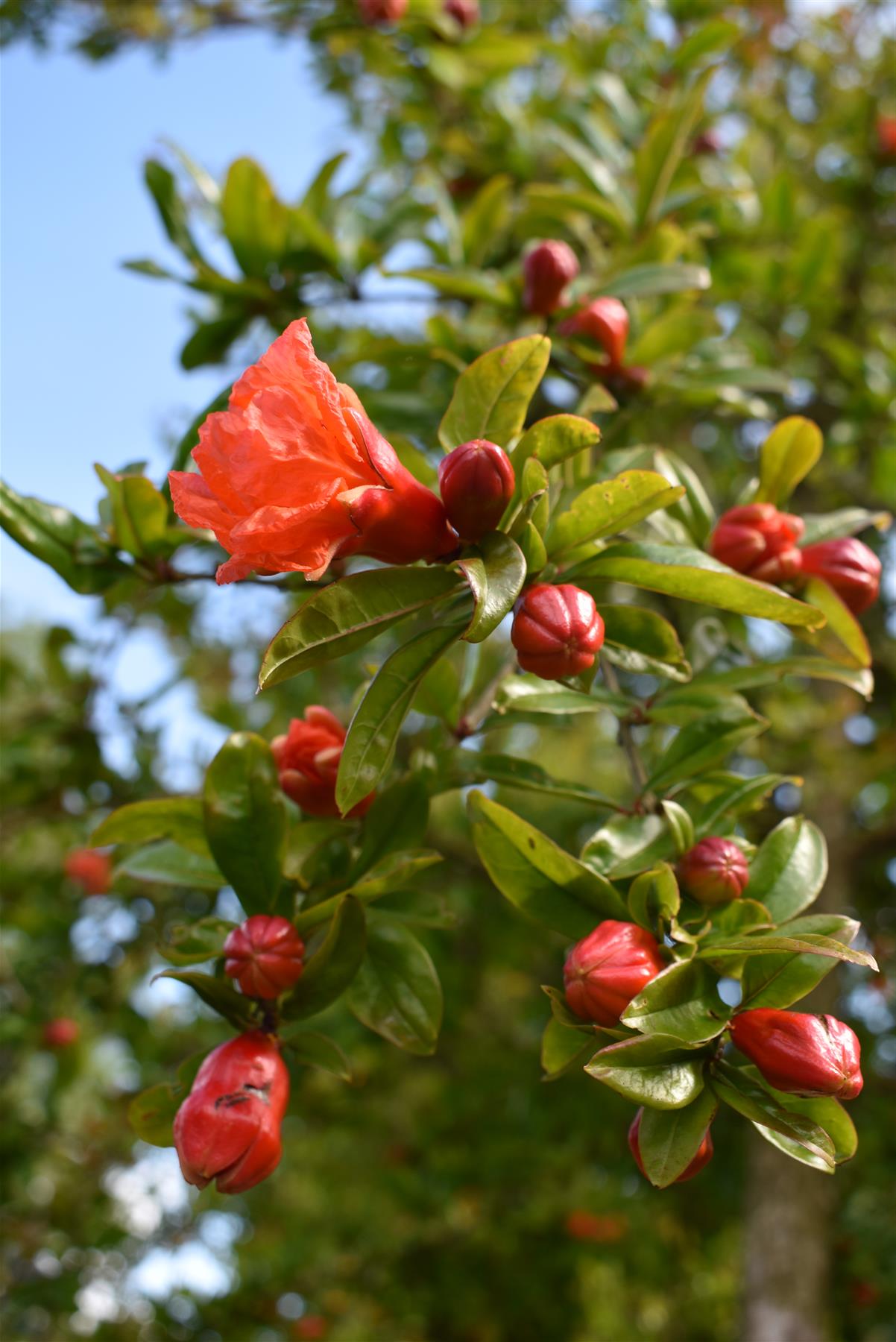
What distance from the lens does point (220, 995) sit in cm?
96

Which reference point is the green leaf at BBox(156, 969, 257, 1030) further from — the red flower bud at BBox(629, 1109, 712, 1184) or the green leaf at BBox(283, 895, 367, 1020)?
the red flower bud at BBox(629, 1109, 712, 1184)

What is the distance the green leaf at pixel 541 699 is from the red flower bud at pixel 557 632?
156 mm

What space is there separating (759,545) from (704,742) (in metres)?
0.24

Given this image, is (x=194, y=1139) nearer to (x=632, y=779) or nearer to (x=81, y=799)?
(x=632, y=779)

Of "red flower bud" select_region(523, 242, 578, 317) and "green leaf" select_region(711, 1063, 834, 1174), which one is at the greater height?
"red flower bud" select_region(523, 242, 578, 317)

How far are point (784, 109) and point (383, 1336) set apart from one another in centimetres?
518

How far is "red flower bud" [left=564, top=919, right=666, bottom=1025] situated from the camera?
32.6 inches

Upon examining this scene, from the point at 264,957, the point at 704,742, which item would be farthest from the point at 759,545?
the point at 264,957

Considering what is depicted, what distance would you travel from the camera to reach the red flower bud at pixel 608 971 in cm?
83

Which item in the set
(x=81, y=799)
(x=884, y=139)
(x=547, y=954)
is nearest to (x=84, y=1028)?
(x=81, y=799)

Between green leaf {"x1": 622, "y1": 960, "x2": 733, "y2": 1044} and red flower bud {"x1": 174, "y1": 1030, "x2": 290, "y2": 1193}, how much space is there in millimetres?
350

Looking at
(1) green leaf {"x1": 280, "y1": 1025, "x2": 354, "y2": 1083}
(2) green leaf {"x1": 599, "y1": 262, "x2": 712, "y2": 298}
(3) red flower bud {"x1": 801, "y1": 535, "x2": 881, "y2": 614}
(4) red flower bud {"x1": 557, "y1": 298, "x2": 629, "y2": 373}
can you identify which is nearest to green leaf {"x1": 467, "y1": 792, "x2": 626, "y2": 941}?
(1) green leaf {"x1": 280, "y1": 1025, "x2": 354, "y2": 1083}

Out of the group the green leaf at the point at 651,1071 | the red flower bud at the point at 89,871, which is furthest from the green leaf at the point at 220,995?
the red flower bud at the point at 89,871

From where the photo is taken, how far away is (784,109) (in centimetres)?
427
